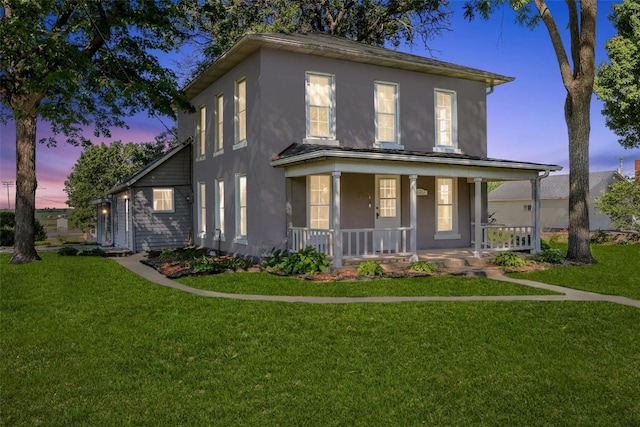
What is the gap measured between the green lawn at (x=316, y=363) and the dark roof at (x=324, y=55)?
747cm

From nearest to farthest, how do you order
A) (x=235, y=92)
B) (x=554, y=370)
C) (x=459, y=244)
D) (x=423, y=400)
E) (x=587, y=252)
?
(x=423, y=400), (x=554, y=370), (x=587, y=252), (x=235, y=92), (x=459, y=244)

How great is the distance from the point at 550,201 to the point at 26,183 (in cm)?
3415

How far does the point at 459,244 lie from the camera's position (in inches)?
621

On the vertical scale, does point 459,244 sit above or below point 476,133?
below

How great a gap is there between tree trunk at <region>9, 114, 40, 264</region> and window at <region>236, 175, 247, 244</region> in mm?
6975

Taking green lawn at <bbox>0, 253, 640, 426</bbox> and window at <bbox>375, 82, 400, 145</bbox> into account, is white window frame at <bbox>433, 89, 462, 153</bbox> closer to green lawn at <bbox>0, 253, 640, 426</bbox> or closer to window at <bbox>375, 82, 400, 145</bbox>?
window at <bbox>375, 82, 400, 145</bbox>

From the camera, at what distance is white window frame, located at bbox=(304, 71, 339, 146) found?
13.5 m

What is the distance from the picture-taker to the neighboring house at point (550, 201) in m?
34.5

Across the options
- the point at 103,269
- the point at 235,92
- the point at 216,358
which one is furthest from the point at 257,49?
the point at 216,358

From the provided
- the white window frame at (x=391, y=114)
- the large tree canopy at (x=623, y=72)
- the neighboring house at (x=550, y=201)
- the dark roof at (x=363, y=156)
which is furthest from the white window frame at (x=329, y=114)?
the neighboring house at (x=550, y=201)

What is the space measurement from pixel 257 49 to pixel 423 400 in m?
11.0

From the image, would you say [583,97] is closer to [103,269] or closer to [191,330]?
[191,330]

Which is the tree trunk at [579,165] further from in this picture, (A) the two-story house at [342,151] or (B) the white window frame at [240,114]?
(B) the white window frame at [240,114]

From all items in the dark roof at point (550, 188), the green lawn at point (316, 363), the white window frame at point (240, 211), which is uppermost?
the dark roof at point (550, 188)
